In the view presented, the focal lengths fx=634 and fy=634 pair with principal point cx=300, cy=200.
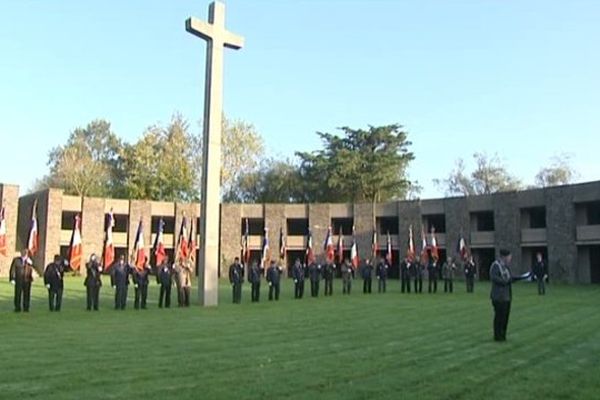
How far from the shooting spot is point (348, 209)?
55.1m

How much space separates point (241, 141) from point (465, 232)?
83.4ft

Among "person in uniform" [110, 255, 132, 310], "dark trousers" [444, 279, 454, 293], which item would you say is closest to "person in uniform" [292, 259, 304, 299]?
"person in uniform" [110, 255, 132, 310]

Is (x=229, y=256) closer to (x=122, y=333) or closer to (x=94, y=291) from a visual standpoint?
(x=94, y=291)

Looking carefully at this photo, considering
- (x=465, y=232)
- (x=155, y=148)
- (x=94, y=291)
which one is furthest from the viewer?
(x=155, y=148)

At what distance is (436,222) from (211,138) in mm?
34628

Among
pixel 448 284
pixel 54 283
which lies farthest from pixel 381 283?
pixel 54 283

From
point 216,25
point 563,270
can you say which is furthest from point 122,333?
point 563,270

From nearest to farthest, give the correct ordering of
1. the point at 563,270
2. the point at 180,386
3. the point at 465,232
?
1. the point at 180,386
2. the point at 563,270
3. the point at 465,232

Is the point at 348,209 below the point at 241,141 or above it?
below

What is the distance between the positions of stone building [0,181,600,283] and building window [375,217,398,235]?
0.30 ft

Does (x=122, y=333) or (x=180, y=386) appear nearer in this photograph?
(x=180, y=386)

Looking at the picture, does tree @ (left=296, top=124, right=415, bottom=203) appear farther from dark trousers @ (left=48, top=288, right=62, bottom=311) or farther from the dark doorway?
dark trousers @ (left=48, top=288, right=62, bottom=311)

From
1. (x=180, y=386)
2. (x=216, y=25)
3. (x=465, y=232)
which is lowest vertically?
(x=180, y=386)

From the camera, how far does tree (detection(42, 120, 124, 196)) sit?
62531mm
